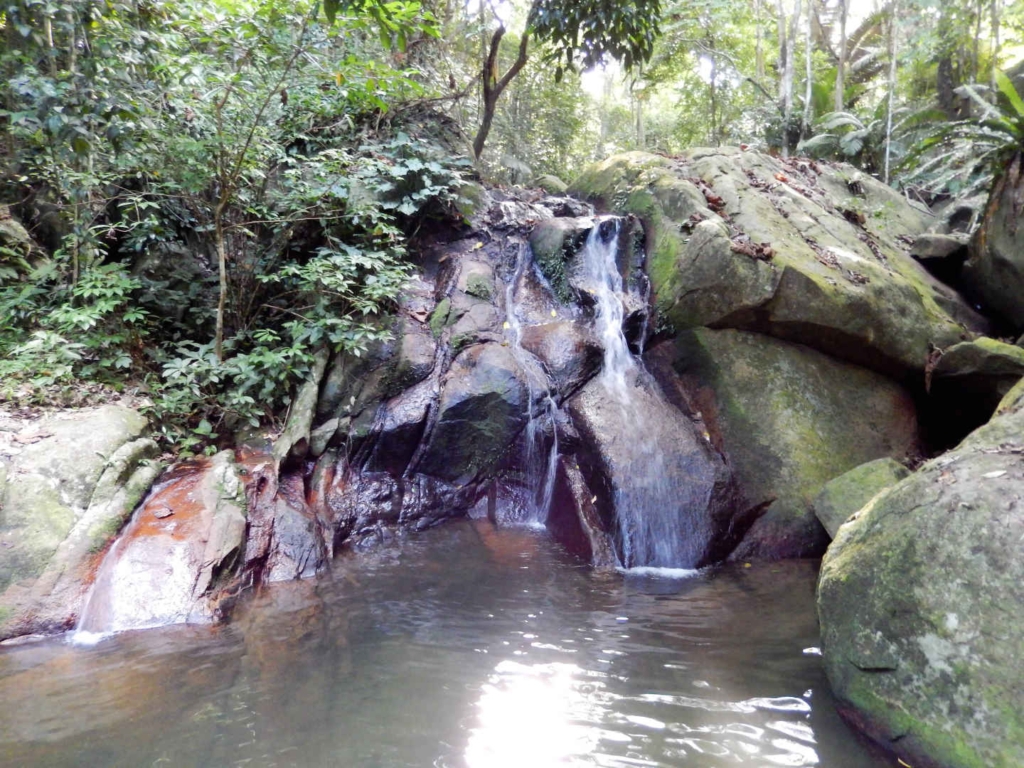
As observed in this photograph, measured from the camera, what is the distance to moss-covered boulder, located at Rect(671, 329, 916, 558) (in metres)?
6.29

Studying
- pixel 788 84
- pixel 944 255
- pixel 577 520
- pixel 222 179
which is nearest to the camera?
pixel 577 520

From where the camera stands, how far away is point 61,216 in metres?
7.46

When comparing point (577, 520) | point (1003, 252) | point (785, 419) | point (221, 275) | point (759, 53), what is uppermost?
point (759, 53)

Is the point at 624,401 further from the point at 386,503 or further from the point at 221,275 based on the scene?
the point at 221,275

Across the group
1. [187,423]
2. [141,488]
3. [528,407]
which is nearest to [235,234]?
[187,423]

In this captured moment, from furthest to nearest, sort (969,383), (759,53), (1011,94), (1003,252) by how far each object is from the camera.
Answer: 1. (759,53)
2. (1003,252)
3. (969,383)
4. (1011,94)

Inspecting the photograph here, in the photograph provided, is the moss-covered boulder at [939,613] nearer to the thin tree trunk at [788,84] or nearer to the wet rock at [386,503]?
the wet rock at [386,503]

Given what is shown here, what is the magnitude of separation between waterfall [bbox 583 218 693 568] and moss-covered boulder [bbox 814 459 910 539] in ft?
4.18

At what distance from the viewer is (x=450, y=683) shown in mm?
3643

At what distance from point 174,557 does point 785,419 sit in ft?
20.3

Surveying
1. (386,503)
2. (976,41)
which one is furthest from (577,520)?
(976,41)

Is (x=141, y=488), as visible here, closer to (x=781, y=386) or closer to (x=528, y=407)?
(x=528, y=407)

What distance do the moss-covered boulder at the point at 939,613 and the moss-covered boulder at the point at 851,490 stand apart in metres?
2.09

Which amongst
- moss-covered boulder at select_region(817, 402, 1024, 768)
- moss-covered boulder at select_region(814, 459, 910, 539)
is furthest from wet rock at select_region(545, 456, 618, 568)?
moss-covered boulder at select_region(817, 402, 1024, 768)
